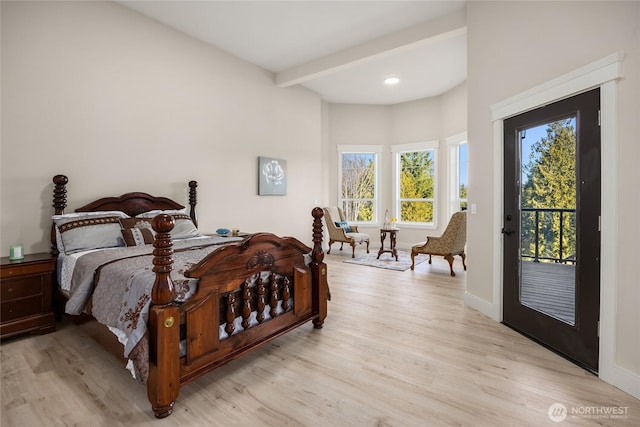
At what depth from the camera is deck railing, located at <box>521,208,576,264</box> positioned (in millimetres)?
2320

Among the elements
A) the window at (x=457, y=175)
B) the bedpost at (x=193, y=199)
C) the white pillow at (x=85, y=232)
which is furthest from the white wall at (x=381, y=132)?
the white pillow at (x=85, y=232)

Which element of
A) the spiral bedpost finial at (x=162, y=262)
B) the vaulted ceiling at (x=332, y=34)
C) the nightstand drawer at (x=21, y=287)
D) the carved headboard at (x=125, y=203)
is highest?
the vaulted ceiling at (x=332, y=34)

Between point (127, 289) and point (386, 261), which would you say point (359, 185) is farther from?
point (127, 289)

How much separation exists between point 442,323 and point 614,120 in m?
2.04

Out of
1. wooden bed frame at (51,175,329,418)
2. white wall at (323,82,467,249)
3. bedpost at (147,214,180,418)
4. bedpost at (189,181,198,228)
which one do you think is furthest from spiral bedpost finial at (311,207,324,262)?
white wall at (323,82,467,249)

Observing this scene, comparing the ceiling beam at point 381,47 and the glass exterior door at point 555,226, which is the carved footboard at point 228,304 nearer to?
the glass exterior door at point 555,226

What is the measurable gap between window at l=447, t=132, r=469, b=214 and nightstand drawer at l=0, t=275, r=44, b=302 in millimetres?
6437

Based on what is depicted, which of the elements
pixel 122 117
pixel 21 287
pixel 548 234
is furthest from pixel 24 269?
pixel 548 234

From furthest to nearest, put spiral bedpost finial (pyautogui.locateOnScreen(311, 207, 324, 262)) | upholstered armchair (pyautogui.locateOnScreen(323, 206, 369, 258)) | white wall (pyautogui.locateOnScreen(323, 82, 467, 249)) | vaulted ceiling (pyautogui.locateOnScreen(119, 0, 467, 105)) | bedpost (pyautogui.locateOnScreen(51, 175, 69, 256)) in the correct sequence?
white wall (pyautogui.locateOnScreen(323, 82, 467, 249)) < upholstered armchair (pyautogui.locateOnScreen(323, 206, 369, 258)) < vaulted ceiling (pyautogui.locateOnScreen(119, 0, 467, 105)) < bedpost (pyautogui.locateOnScreen(51, 175, 69, 256)) < spiral bedpost finial (pyautogui.locateOnScreen(311, 207, 324, 262))

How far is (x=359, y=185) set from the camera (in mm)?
7625

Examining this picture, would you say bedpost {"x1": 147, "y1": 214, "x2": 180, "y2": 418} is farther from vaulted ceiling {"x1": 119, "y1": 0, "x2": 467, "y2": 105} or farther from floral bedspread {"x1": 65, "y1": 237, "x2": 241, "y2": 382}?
vaulted ceiling {"x1": 119, "y1": 0, "x2": 467, "y2": 105}

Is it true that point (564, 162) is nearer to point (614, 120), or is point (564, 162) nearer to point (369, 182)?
point (614, 120)

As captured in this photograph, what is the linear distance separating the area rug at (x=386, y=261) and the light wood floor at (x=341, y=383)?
2.37 metres

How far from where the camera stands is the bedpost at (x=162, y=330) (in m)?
1.67
